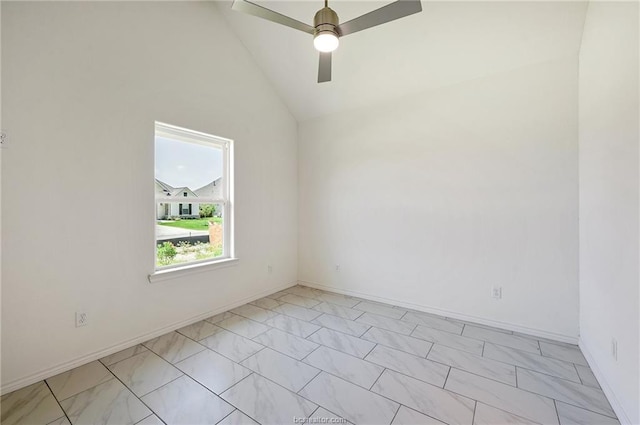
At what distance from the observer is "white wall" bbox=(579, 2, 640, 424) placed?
1511 millimetres

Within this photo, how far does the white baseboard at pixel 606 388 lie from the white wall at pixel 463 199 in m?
0.30

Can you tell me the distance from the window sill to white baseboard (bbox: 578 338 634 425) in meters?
3.36

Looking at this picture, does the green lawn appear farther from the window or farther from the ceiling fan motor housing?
the ceiling fan motor housing

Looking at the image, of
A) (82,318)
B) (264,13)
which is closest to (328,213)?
(264,13)

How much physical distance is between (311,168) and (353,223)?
3.60 ft

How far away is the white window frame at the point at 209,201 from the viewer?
2.75 meters

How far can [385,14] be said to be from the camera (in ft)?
5.57

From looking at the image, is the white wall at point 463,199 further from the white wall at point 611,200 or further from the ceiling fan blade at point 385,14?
the ceiling fan blade at point 385,14

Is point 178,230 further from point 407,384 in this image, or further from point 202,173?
point 407,384

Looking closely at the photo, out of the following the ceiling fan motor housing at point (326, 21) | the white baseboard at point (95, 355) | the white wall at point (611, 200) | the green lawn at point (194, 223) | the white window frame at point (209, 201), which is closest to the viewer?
the white wall at point (611, 200)

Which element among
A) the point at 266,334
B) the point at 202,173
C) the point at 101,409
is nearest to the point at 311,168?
the point at 202,173

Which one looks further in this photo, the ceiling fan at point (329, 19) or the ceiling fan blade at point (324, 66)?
the ceiling fan blade at point (324, 66)

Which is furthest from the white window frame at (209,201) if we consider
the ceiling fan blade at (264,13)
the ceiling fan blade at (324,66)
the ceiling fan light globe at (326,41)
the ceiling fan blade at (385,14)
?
the ceiling fan blade at (385,14)

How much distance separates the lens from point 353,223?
3840 mm
